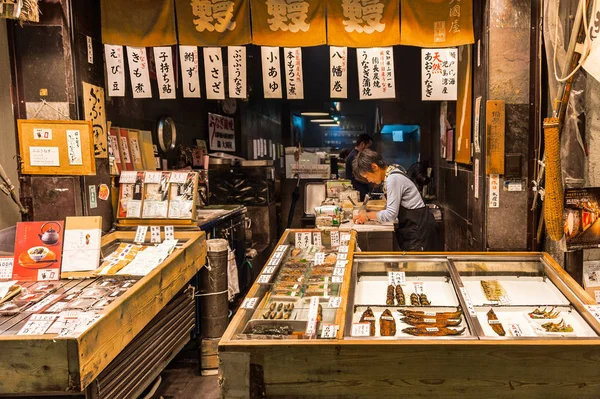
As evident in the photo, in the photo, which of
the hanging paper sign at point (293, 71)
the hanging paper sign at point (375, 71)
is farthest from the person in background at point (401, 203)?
the hanging paper sign at point (293, 71)

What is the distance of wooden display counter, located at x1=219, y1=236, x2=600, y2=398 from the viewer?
2.81 metres

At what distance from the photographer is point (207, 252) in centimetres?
594

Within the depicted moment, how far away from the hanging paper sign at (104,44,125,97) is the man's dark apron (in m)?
3.62

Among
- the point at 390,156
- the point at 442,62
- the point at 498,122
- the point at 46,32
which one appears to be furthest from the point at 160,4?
the point at 390,156

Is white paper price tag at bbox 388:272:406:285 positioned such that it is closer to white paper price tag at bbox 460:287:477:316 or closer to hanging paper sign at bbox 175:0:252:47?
white paper price tag at bbox 460:287:477:316

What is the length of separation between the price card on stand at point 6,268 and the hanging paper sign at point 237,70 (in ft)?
12.1

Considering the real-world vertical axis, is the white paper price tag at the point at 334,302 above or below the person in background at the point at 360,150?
below

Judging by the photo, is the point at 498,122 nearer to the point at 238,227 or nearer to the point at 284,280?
the point at 284,280

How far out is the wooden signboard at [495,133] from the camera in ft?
18.0

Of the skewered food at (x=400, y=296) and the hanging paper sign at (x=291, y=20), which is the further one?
the hanging paper sign at (x=291, y=20)

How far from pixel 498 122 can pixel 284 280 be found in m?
3.05

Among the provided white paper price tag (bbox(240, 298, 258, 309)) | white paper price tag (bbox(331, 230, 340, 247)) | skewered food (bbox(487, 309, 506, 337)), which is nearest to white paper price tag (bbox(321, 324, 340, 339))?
white paper price tag (bbox(240, 298, 258, 309))

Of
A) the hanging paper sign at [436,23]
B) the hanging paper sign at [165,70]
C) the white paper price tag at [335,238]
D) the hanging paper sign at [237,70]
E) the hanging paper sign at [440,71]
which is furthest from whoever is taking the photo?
the hanging paper sign at [237,70]

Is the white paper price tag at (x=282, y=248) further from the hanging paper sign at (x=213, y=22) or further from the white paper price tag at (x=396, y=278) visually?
the hanging paper sign at (x=213, y=22)
